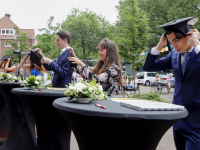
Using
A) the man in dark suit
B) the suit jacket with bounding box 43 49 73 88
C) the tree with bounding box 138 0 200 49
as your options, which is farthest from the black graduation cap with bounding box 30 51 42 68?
the tree with bounding box 138 0 200 49

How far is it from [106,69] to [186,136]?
49.9 inches

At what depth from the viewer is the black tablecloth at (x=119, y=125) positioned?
5.50ft

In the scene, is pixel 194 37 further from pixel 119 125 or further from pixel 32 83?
pixel 32 83

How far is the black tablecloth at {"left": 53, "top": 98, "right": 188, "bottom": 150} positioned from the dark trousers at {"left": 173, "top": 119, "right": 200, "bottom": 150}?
61 centimetres

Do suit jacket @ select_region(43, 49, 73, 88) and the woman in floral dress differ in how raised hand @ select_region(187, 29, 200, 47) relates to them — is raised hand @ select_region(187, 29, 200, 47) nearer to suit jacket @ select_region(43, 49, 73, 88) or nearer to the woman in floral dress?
the woman in floral dress

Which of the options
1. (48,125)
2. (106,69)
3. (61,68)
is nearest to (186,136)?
(106,69)

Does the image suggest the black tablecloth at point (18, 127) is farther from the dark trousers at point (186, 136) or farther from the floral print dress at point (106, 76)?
the dark trousers at point (186, 136)

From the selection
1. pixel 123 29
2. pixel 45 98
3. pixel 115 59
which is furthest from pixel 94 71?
pixel 123 29

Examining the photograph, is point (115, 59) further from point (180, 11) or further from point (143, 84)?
point (143, 84)

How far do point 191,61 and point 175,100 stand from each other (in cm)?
44

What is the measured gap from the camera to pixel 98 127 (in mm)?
1844

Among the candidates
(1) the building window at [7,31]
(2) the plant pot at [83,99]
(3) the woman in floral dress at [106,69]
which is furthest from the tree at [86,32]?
(2) the plant pot at [83,99]

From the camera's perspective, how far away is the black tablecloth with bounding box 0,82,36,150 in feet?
14.3

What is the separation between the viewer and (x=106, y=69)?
10.6ft
